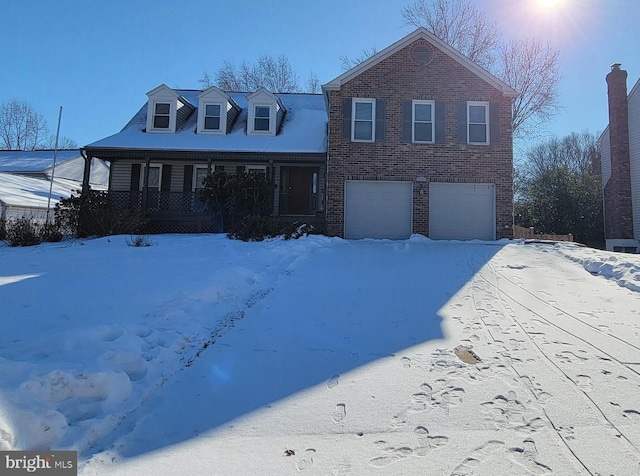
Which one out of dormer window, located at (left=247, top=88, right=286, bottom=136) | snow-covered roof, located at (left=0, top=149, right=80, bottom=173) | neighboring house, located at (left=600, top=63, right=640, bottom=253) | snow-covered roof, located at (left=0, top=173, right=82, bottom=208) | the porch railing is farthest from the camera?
snow-covered roof, located at (left=0, top=149, right=80, bottom=173)

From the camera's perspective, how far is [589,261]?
8.82m

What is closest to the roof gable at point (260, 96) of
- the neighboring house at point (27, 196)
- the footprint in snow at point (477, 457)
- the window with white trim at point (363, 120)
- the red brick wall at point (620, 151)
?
the window with white trim at point (363, 120)

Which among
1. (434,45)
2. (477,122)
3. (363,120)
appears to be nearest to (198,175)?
(363,120)

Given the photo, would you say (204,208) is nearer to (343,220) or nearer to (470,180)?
(343,220)

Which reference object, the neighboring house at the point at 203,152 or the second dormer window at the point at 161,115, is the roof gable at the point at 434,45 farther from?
the second dormer window at the point at 161,115

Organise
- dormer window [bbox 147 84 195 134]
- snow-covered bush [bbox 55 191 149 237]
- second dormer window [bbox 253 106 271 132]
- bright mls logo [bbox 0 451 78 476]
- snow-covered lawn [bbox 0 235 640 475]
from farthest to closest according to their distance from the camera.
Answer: second dormer window [bbox 253 106 271 132], dormer window [bbox 147 84 195 134], snow-covered bush [bbox 55 191 149 237], snow-covered lawn [bbox 0 235 640 475], bright mls logo [bbox 0 451 78 476]

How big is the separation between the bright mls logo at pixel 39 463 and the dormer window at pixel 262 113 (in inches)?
618

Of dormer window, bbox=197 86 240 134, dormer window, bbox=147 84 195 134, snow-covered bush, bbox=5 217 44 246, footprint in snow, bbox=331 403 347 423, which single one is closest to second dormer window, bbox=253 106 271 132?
dormer window, bbox=197 86 240 134

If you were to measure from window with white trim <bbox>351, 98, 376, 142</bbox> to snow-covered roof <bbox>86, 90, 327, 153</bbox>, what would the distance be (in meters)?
1.58

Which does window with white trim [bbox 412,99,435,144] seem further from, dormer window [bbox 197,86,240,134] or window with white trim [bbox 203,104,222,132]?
window with white trim [bbox 203,104,222,132]

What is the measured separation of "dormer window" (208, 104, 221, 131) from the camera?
17.1 metres

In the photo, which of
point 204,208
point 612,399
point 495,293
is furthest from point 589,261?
point 204,208

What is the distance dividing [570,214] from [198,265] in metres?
23.9

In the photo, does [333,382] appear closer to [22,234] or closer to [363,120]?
[22,234]
